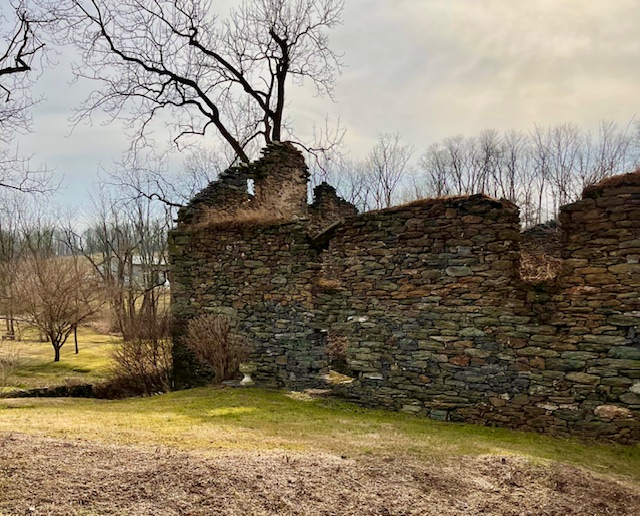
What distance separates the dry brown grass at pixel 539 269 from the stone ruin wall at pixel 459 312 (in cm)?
16

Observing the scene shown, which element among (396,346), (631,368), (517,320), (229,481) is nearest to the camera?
(229,481)

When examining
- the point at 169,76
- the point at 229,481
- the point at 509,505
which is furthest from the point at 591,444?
the point at 169,76

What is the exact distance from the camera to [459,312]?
7281 mm

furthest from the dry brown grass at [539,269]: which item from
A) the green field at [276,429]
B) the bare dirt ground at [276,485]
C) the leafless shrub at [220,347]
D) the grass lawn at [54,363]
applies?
the grass lawn at [54,363]

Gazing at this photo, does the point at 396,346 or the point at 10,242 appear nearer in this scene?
the point at 396,346

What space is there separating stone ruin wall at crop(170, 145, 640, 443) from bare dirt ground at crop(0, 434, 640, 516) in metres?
1.73

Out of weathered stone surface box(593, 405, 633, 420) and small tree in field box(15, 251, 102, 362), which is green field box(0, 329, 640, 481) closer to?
weathered stone surface box(593, 405, 633, 420)

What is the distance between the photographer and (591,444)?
6.19 meters

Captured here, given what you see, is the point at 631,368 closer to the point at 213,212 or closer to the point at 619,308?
the point at 619,308

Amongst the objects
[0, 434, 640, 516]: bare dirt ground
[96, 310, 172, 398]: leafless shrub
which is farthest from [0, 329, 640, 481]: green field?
[96, 310, 172, 398]: leafless shrub

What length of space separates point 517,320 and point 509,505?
10.8 ft

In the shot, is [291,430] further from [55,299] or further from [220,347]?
[55,299]

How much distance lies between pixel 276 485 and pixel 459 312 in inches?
171

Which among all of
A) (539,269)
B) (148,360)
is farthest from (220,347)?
(539,269)
